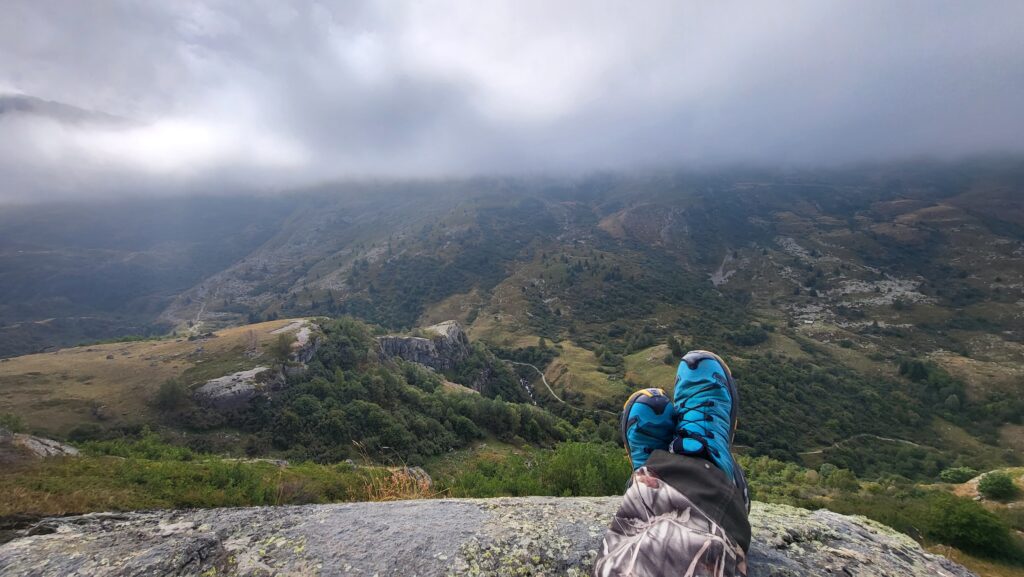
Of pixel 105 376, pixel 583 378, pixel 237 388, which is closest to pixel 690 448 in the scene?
pixel 237 388

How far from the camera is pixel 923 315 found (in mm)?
148875

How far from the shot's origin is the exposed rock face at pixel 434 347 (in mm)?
74250

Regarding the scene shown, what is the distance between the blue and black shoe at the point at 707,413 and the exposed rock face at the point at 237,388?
138 feet

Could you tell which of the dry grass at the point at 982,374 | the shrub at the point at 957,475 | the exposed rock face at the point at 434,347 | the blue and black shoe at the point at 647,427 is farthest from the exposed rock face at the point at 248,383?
the dry grass at the point at 982,374

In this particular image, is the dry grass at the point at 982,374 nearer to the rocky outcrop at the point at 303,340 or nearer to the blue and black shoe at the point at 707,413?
the blue and black shoe at the point at 707,413

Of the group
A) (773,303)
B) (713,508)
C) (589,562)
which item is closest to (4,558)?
(589,562)

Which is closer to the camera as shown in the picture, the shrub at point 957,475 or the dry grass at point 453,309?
the shrub at point 957,475

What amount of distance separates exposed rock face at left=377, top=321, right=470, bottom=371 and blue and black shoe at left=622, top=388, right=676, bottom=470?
226 ft

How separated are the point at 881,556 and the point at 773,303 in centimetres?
20520

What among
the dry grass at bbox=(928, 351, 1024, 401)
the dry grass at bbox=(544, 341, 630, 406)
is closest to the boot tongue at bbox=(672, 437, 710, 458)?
the dry grass at bbox=(544, 341, 630, 406)

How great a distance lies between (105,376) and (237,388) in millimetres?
15132

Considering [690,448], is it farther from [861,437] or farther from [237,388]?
[861,437]

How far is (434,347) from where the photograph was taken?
268 feet

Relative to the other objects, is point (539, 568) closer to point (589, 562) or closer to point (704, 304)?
point (589, 562)
